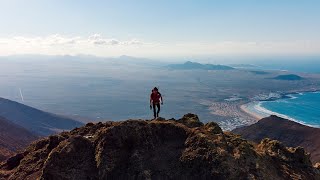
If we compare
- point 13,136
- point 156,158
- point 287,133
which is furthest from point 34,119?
point 156,158

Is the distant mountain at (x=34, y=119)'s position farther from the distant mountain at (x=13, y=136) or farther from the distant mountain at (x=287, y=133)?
the distant mountain at (x=287, y=133)

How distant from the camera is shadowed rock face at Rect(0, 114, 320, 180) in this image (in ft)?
53.9

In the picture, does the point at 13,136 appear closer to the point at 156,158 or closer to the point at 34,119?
the point at 34,119

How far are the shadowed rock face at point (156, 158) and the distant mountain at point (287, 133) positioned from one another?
77312mm

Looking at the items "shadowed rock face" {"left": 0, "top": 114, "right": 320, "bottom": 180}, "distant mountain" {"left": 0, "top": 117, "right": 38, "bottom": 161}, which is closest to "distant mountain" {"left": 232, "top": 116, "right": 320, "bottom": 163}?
"distant mountain" {"left": 0, "top": 117, "right": 38, "bottom": 161}

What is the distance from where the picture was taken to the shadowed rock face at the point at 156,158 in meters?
16.4

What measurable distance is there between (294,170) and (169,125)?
7280 millimetres

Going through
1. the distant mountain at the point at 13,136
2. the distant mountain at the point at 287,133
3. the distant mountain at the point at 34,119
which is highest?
the distant mountain at the point at 13,136

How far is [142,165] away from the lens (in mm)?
16750

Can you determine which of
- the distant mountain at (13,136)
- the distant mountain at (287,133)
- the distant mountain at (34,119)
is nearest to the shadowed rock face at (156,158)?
the distant mountain at (13,136)

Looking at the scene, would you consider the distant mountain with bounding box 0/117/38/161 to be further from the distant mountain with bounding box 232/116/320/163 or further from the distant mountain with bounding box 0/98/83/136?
the distant mountain with bounding box 232/116/320/163

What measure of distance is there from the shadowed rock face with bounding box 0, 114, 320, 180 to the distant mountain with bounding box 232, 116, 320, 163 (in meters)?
77.3

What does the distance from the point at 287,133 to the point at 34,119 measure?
11402cm

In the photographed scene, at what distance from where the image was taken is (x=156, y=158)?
1728 cm
